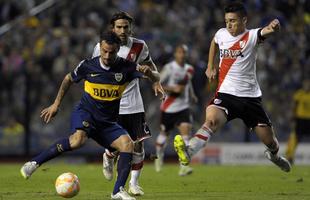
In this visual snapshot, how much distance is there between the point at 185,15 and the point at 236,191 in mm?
13846

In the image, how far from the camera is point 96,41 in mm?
24234

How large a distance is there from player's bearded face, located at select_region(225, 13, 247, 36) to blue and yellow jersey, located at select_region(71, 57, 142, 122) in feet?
6.20

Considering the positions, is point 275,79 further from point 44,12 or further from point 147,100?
point 44,12

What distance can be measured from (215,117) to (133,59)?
1.69 meters

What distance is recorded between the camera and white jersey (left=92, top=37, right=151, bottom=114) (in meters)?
12.5

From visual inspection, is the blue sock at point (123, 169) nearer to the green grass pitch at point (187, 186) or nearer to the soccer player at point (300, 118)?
the green grass pitch at point (187, 186)

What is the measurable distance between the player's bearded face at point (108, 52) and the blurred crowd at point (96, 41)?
12276 mm

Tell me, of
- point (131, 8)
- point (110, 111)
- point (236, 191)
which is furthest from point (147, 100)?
point (110, 111)

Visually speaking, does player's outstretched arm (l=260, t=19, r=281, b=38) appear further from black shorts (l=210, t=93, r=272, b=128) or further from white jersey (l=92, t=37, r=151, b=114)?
white jersey (l=92, t=37, r=151, b=114)

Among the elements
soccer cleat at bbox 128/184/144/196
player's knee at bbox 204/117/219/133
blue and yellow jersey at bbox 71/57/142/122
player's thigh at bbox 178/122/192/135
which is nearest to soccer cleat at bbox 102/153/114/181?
soccer cleat at bbox 128/184/144/196

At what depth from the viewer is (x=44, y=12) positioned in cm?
2517

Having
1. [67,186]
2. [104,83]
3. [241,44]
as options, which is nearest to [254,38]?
[241,44]

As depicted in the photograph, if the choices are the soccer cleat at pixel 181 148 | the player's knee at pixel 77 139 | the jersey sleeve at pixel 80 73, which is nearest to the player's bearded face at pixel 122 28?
the jersey sleeve at pixel 80 73

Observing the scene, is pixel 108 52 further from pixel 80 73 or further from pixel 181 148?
pixel 181 148
